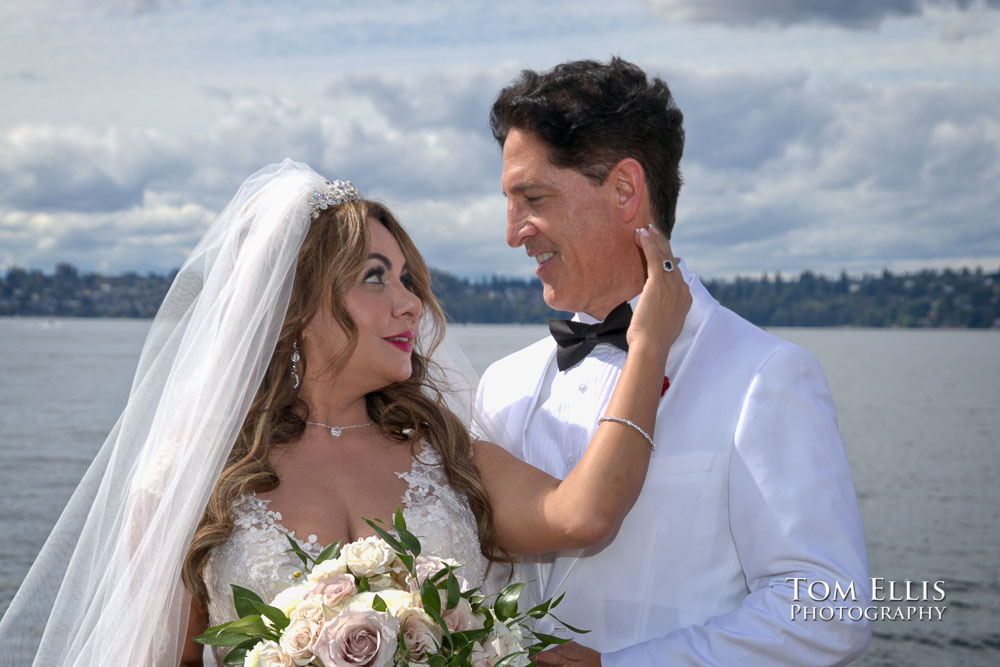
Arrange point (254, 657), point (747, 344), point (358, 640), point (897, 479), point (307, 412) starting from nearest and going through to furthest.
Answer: point (358, 640), point (254, 657), point (747, 344), point (307, 412), point (897, 479)

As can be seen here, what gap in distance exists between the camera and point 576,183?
392cm

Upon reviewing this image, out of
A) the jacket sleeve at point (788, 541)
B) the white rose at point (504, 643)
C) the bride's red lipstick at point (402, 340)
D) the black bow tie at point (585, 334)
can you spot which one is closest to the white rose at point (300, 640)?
the white rose at point (504, 643)

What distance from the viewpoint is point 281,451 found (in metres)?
3.96

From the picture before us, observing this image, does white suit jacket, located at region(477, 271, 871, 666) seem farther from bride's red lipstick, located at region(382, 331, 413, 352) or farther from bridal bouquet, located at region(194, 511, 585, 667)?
bride's red lipstick, located at region(382, 331, 413, 352)

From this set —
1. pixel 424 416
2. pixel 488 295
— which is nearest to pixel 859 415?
pixel 488 295

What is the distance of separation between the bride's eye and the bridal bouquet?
1284 mm

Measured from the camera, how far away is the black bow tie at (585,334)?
157 inches

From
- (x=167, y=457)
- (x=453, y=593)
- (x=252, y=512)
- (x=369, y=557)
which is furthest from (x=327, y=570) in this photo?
(x=167, y=457)

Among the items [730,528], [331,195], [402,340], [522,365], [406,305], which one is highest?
[331,195]

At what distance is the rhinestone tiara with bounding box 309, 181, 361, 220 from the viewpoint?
3.98 metres

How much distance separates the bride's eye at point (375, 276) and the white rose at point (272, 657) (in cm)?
165

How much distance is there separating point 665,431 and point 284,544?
1.47m

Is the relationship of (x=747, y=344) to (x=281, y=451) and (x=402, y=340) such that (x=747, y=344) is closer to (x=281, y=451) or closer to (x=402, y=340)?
(x=402, y=340)

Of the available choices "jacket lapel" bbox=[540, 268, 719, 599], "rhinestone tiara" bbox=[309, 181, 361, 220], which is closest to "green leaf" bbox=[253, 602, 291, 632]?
"jacket lapel" bbox=[540, 268, 719, 599]
